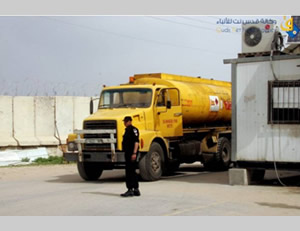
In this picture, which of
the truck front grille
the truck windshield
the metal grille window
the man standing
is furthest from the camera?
the truck windshield

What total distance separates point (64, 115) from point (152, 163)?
1094 centimetres

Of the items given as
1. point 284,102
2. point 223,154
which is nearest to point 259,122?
point 284,102

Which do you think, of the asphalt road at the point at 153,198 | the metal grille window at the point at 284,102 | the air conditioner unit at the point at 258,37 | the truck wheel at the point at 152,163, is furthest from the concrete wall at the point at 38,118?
the metal grille window at the point at 284,102

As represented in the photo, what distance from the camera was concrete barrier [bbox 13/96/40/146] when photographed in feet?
76.6

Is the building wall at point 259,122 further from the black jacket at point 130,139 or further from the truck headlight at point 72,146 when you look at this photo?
the truck headlight at point 72,146

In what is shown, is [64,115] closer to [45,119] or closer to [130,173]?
[45,119]

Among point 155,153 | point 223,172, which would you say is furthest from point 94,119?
point 223,172

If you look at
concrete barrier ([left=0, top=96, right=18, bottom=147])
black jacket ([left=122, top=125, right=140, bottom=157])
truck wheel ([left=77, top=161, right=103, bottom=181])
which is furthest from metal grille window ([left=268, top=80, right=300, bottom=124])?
concrete barrier ([left=0, top=96, right=18, bottom=147])

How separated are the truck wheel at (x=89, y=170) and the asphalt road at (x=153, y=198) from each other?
0.78ft

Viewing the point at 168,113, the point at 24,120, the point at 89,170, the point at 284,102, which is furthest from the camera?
the point at 24,120

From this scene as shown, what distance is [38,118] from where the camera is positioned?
2431 cm

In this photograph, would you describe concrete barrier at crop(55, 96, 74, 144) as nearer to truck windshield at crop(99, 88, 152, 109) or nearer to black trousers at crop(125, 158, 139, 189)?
truck windshield at crop(99, 88, 152, 109)

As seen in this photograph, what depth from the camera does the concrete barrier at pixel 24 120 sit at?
23.3 m

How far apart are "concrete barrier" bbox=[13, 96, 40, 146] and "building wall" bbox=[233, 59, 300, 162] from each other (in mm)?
12116
